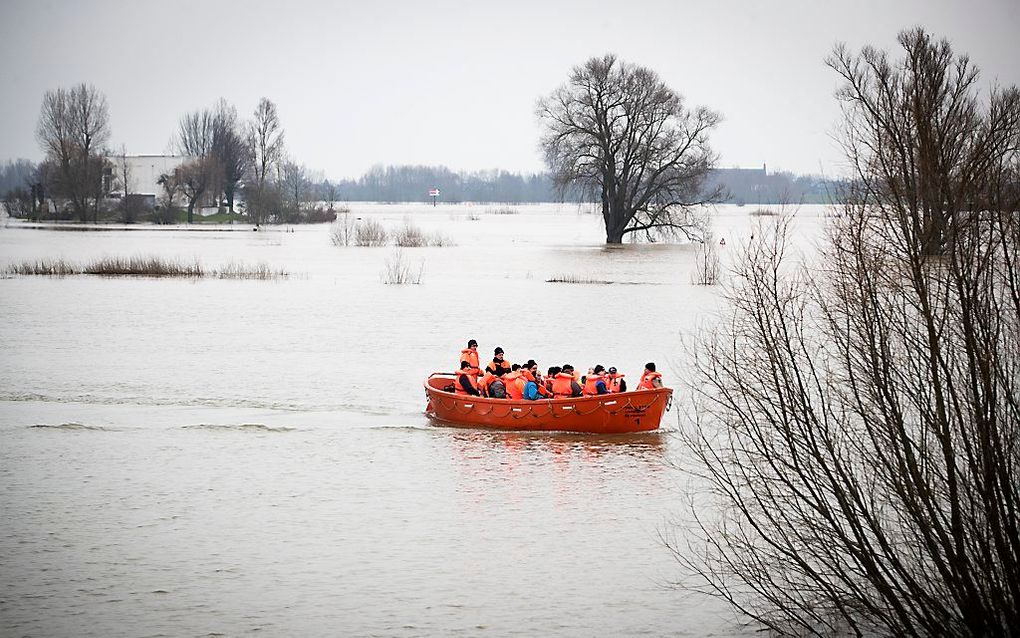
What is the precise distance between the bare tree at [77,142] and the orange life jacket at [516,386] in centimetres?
8498

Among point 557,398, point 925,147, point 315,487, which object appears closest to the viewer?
point 925,147

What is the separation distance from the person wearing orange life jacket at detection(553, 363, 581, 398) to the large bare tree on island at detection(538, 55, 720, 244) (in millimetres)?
41674

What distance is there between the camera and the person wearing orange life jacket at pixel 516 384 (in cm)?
1938

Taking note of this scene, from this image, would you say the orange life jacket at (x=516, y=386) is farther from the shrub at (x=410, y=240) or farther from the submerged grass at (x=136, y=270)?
the shrub at (x=410, y=240)

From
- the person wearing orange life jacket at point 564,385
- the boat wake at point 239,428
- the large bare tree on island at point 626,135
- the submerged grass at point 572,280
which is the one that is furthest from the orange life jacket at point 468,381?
the large bare tree on island at point 626,135

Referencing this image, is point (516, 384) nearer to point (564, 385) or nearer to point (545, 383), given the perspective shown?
point (545, 383)

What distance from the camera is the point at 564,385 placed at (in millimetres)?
19234

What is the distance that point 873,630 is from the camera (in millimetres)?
9961

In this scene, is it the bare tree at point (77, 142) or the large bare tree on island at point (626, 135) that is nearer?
the large bare tree on island at point (626, 135)

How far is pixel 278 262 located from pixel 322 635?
4584 cm

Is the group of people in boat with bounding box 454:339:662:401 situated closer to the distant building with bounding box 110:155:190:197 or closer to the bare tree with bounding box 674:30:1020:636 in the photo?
the bare tree with bounding box 674:30:1020:636

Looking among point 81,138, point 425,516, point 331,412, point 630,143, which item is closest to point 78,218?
point 81,138

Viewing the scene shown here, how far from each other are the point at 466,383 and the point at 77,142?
3459 inches

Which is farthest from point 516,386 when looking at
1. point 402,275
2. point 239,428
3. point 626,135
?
point 626,135
